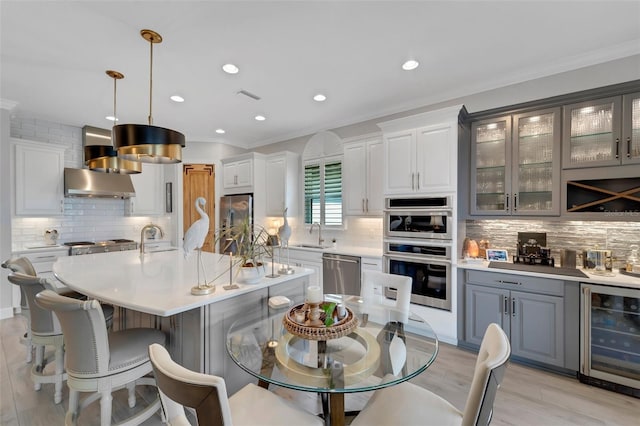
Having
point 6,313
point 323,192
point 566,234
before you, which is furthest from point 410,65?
point 6,313

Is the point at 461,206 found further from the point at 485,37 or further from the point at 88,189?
the point at 88,189

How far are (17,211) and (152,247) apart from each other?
6.09 feet

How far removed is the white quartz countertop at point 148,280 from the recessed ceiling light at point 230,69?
6.60 feet

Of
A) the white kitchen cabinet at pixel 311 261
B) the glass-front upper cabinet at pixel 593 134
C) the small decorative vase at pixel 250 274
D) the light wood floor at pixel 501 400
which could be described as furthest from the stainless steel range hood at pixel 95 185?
the glass-front upper cabinet at pixel 593 134

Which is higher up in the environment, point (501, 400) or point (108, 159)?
point (108, 159)

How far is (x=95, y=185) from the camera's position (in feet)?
14.9

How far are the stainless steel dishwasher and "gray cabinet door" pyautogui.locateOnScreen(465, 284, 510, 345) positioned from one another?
1.31m

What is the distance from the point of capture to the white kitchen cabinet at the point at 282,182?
4848mm

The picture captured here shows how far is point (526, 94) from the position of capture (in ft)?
9.73

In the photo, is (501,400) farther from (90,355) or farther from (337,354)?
(90,355)

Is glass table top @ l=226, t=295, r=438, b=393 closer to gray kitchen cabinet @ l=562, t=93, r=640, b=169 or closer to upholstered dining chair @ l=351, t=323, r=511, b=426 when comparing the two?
upholstered dining chair @ l=351, t=323, r=511, b=426

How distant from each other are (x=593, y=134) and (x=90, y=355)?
13.9 ft

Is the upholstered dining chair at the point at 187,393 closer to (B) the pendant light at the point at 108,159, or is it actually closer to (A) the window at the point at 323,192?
(B) the pendant light at the point at 108,159

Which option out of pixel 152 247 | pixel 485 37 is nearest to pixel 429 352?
pixel 485 37
